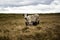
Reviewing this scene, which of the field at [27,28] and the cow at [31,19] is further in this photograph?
the cow at [31,19]

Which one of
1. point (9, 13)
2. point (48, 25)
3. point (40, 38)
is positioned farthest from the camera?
point (9, 13)

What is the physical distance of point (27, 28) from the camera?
3.91 feet

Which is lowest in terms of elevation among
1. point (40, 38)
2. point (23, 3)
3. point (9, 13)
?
point (40, 38)

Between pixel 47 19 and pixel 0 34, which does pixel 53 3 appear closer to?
pixel 47 19

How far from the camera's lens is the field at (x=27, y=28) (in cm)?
110

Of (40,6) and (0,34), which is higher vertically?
(40,6)

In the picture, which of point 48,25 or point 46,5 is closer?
point 48,25

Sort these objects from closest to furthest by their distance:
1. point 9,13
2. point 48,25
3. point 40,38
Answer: point 40,38 < point 48,25 < point 9,13

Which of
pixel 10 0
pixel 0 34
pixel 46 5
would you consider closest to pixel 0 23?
pixel 0 34

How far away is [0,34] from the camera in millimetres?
1123

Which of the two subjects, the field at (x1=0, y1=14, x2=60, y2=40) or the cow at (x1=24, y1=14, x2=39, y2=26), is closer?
the field at (x1=0, y1=14, x2=60, y2=40)

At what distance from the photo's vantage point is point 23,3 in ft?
4.50

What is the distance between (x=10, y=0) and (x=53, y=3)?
50 cm

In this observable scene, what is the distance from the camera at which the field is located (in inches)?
43.4
